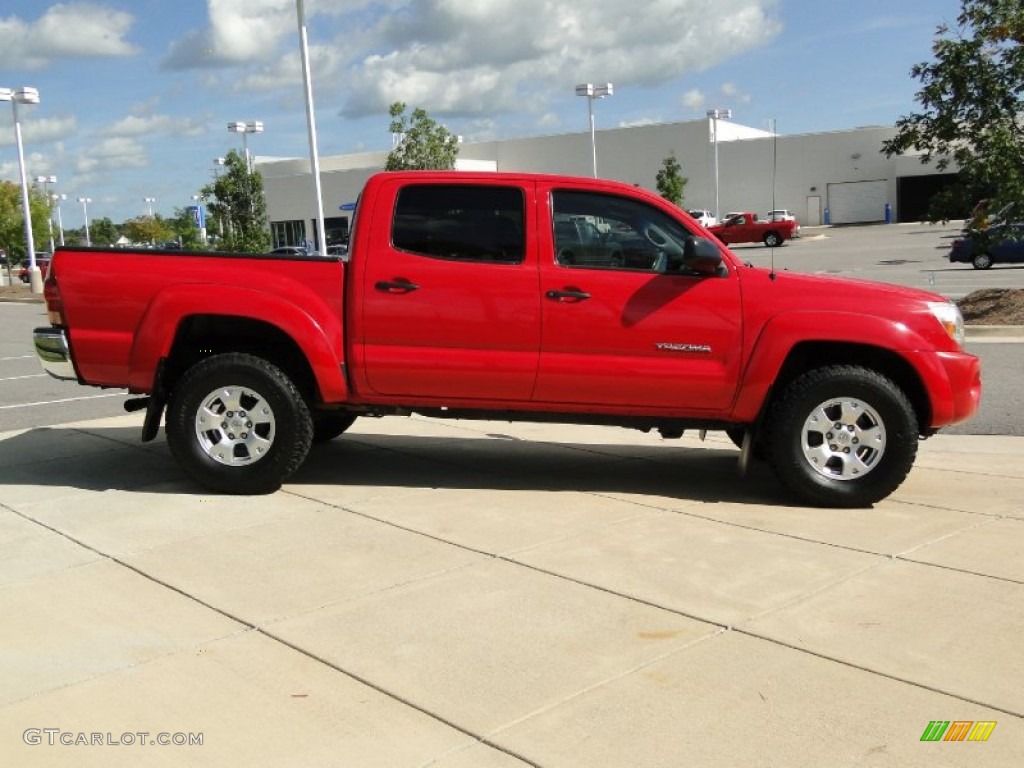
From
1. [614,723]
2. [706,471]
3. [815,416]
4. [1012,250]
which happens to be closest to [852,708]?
[614,723]

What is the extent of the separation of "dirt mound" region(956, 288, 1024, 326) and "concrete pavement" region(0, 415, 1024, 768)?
899 cm

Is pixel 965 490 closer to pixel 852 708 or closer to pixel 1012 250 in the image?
A: pixel 852 708

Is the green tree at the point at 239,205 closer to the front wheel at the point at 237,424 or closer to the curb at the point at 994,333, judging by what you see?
the curb at the point at 994,333

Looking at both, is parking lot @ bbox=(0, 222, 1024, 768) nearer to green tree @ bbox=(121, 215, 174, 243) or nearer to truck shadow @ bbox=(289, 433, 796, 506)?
truck shadow @ bbox=(289, 433, 796, 506)

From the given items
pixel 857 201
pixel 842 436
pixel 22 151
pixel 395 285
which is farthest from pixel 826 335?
pixel 857 201

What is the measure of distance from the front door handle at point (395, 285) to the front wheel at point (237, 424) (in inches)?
32.2

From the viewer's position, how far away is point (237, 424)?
6.43 meters

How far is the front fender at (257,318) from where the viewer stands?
6246 millimetres

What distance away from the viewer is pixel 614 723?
354 cm

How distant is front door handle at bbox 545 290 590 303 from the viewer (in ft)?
20.2

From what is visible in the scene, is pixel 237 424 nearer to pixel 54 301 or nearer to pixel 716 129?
pixel 54 301

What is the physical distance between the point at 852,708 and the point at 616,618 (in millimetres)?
1114

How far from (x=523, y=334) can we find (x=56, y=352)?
2867 mm

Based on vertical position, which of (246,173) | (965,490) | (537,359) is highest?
(246,173)
